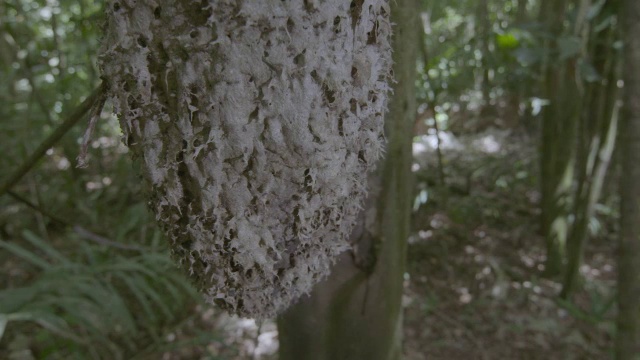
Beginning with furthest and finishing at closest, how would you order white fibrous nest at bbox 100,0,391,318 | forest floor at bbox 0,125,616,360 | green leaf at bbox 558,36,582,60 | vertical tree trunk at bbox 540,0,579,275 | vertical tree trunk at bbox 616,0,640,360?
vertical tree trunk at bbox 540,0,579,275 → forest floor at bbox 0,125,616,360 → green leaf at bbox 558,36,582,60 → vertical tree trunk at bbox 616,0,640,360 → white fibrous nest at bbox 100,0,391,318

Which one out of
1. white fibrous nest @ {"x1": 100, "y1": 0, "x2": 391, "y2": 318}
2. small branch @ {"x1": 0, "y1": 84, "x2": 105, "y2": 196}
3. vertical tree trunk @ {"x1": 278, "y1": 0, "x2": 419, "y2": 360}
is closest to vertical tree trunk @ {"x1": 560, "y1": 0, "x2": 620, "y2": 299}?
vertical tree trunk @ {"x1": 278, "y1": 0, "x2": 419, "y2": 360}

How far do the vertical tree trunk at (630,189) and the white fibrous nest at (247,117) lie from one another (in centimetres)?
67

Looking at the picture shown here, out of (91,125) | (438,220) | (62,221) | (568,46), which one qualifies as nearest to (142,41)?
(91,125)

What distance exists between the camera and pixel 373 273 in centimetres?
87

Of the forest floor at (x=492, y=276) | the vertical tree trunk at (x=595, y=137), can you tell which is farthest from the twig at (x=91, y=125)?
the vertical tree trunk at (x=595, y=137)

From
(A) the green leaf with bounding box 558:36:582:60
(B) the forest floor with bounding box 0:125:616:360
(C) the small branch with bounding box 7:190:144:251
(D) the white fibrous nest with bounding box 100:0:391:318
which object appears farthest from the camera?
Result: (B) the forest floor with bounding box 0:125:616:360

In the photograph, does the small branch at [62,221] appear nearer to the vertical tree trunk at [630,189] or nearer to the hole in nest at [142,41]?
the hole in nest at [142,41]

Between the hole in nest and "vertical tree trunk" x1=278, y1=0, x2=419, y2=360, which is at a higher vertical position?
the hole in nest

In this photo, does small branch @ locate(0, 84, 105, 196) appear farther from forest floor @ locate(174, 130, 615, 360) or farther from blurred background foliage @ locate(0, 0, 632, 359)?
forest floor @ locate(174, 130, 615, 360)

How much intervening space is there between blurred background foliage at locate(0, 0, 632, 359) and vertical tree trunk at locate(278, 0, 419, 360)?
0.89 metres

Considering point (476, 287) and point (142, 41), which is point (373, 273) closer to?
point (142, 41)

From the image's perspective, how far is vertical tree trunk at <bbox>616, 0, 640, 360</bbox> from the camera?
1032 millimetres

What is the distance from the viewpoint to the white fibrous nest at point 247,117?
1.70ft

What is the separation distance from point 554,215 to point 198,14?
2.65m
